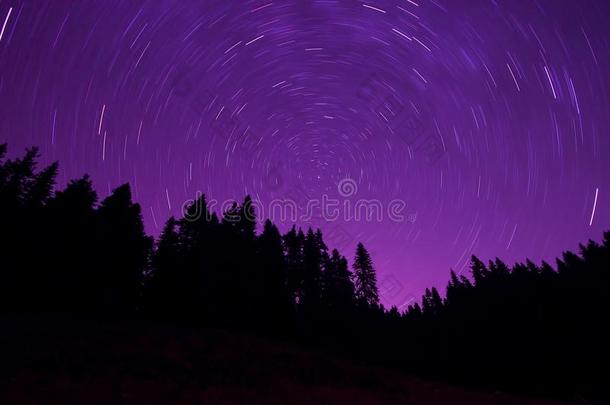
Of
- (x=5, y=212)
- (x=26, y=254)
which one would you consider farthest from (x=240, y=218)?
(x=5, y=212)

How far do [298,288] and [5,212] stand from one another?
3277 centimetres

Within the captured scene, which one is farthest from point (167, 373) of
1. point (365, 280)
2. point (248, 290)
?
point (365, 280)

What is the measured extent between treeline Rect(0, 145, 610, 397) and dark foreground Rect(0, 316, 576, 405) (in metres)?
8.62

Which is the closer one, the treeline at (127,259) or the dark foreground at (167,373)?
the dark foreground at (167,373)

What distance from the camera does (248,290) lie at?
1267 inches

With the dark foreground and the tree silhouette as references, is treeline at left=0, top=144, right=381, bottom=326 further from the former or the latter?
the dark foreground

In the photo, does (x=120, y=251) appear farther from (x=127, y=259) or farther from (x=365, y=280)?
(x=365, y=280)

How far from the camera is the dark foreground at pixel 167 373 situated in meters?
10.3

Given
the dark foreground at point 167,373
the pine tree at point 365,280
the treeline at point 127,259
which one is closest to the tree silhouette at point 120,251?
the treeline at point 127,259

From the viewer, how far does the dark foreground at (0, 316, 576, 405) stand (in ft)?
33.8

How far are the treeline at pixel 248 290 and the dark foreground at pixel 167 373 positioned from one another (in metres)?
8.62

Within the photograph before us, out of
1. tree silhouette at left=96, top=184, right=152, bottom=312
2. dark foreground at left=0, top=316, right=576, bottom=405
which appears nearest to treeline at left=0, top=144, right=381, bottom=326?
tree silhouette at left=96, top=184, right=152, bottom=312

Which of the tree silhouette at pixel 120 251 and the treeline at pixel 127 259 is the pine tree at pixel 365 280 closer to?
the treeline at pixel 127 259

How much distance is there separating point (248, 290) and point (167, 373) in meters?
19.4
